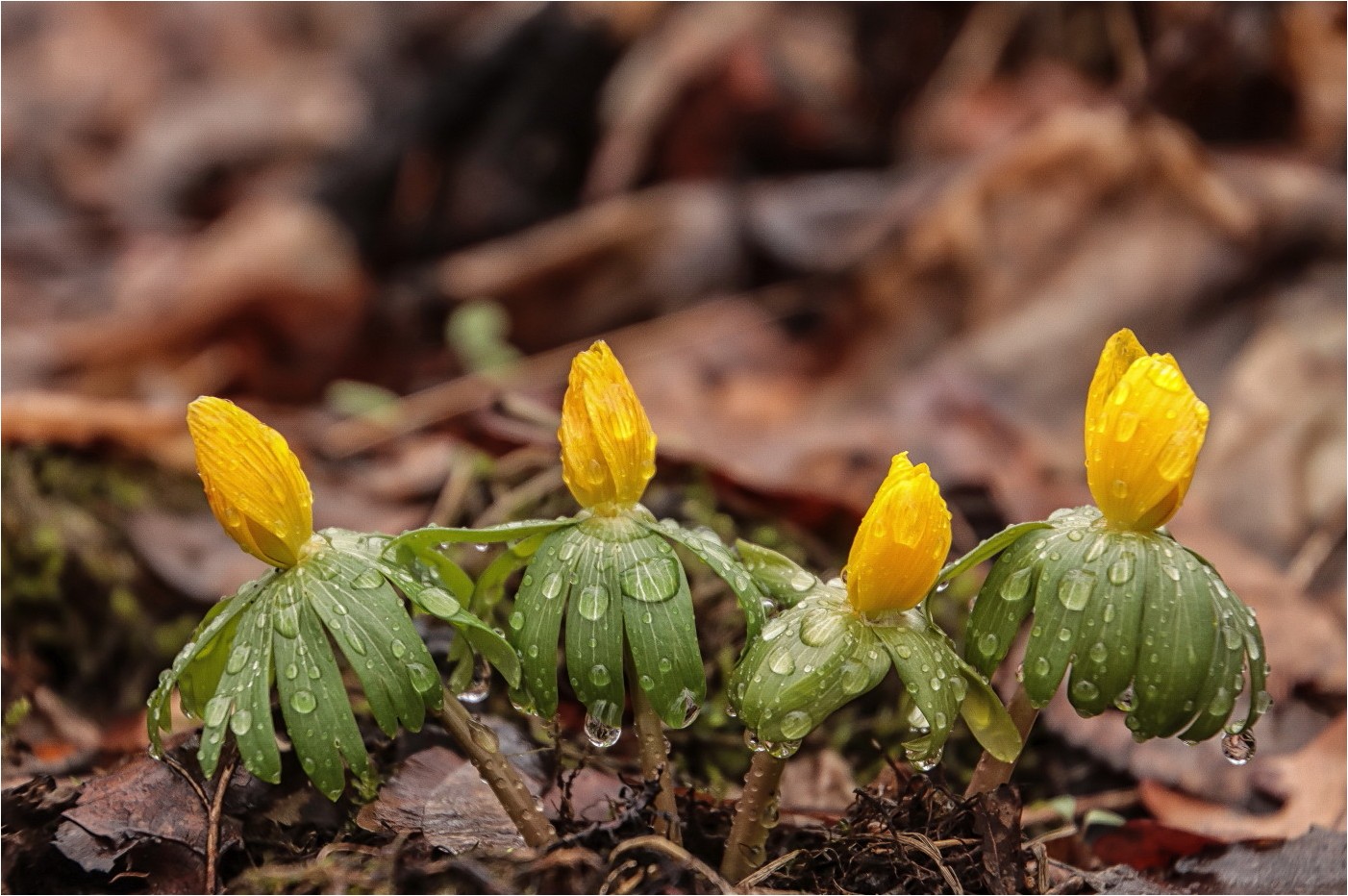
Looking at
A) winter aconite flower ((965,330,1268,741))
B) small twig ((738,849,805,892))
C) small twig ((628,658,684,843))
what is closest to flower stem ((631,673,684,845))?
small twig ((628,658,684,843))

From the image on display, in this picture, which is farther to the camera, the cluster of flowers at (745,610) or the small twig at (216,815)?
the small twig at (216,815)

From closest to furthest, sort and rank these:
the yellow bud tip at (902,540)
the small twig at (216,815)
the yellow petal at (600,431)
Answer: the yellow bud tip at (902,540), the yellow petal at (600,431), the small twig at (216,815)

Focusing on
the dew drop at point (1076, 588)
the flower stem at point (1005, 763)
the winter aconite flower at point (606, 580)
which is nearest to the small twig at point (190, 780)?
the winter aconite flower at point (606, 580)

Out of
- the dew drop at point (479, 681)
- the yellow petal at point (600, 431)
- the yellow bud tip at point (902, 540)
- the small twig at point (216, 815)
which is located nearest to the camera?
the yellow bud tip at point (902, 540)

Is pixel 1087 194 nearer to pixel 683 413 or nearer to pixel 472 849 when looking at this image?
pixel 683 413

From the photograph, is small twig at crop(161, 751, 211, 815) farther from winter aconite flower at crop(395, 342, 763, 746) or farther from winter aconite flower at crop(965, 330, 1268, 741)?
winter aconite flower at crop(965, 330, 1268, 741)

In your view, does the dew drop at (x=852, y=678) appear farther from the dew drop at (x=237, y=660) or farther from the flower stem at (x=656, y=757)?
the dew drop at (x=237, y=660)
